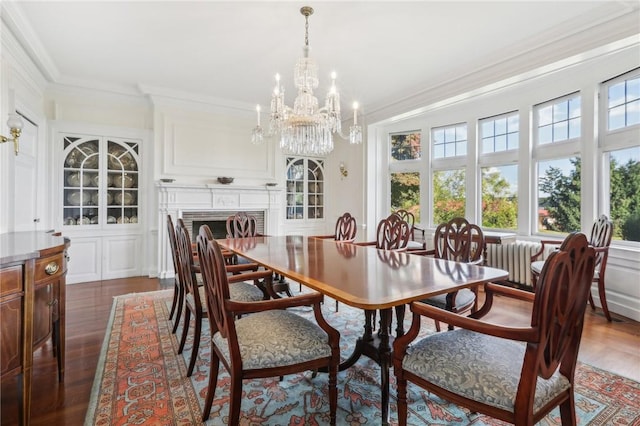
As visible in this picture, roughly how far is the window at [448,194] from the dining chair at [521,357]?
3.75 metres

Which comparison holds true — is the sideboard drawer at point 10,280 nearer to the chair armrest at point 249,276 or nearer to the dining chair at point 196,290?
the dining chair at point 196,290

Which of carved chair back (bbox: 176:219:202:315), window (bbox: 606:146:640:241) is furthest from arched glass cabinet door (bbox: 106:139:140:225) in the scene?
window (bbox: 606:146:640:241)

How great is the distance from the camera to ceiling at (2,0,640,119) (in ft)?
8.66

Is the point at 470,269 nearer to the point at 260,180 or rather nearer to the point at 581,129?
the point at 581,129

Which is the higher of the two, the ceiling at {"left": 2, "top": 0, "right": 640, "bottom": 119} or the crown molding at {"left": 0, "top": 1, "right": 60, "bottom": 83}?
the ceiling at {"left": 2, "top": 0, "right": 640, "bottom": 119}

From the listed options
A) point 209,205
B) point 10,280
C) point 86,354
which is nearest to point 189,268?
point 10,280

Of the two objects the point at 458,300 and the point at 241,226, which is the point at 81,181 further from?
the point at 458,300

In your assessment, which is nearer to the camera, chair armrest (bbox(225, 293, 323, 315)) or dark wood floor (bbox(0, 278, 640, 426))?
chair armrest (bbox(225, 293, 323, 315))

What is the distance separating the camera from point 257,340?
145 centimetres

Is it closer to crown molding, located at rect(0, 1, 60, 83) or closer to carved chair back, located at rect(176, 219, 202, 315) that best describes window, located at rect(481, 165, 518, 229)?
→ carved chair back, located at rect(176, 219, 202, 315)

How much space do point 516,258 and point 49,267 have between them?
14.7ft

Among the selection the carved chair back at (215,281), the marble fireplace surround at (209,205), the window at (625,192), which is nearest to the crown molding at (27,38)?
the marble fireplace surround at (209,205)

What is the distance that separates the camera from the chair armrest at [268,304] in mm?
1344

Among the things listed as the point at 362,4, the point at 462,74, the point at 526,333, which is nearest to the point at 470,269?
the point at 526,333
